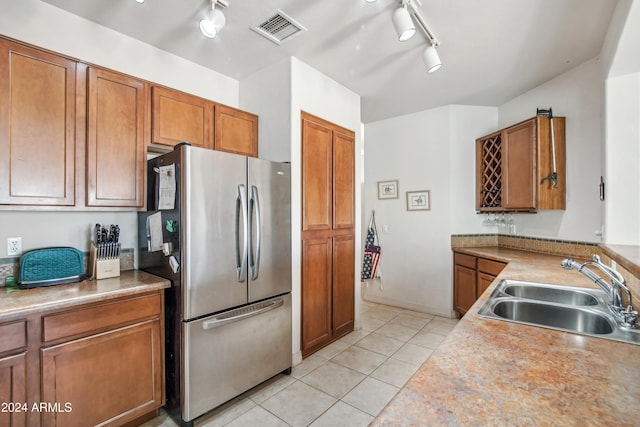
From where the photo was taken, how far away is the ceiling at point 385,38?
200 centimetres

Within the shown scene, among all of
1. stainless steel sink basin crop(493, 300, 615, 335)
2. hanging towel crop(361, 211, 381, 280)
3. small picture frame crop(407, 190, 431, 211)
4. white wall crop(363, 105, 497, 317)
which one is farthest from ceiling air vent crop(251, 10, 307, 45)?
hanging towel crop(361, 211, 381, 280)

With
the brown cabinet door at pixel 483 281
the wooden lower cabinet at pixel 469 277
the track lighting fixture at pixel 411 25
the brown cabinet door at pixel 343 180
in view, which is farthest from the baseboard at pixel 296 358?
the track lighting fixture at pixel 411 25

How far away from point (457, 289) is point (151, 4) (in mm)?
4000

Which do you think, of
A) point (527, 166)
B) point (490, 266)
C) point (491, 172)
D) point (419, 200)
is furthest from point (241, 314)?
point (491, 172)

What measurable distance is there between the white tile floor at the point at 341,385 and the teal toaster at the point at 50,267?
1.07 meters

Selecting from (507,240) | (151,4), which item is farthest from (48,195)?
(507,240)

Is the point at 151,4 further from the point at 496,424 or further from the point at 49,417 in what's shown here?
the point at 496,424

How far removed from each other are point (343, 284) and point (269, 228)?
128 cm

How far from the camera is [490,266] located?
3.13 m

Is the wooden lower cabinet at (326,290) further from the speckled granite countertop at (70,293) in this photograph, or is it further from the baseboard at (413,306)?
the speckled granite countertop at (70,293)

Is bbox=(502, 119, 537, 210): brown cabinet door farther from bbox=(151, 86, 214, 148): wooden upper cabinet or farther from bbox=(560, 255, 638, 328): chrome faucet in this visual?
bbox=(151, 86, 214, 148): wooden upper cabinet

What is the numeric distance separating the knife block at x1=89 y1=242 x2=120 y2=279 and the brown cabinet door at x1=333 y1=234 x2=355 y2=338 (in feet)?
6.13

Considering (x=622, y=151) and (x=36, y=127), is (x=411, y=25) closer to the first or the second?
(x=622, y=151)

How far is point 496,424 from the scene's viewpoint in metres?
0.67
